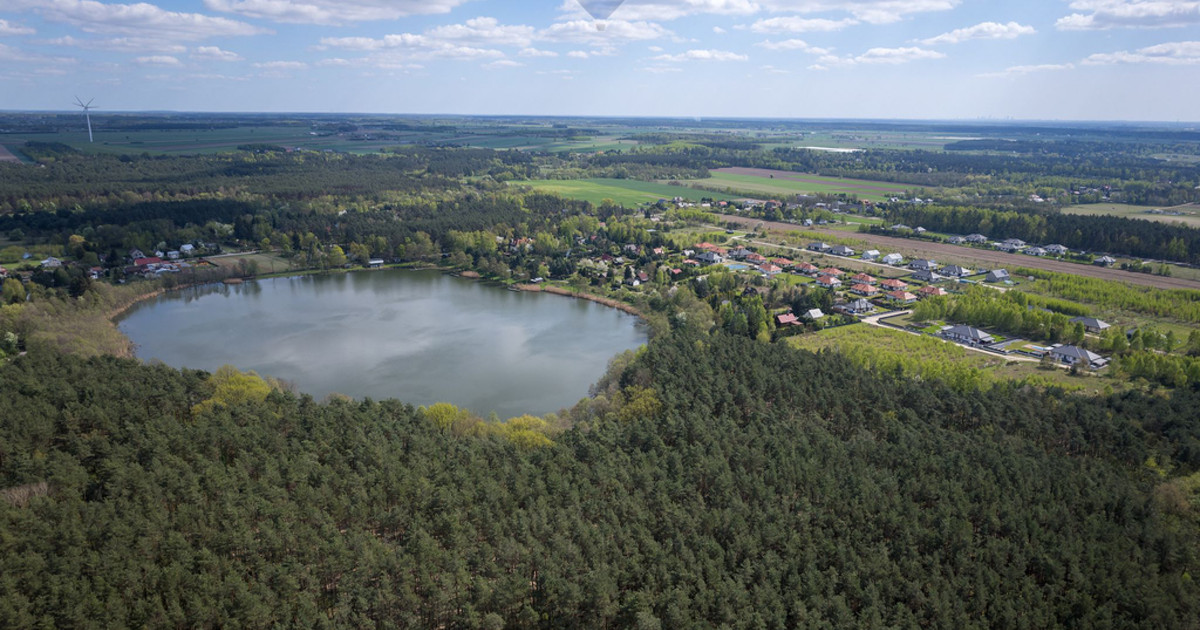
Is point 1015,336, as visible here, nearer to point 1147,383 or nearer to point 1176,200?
point 1147,383

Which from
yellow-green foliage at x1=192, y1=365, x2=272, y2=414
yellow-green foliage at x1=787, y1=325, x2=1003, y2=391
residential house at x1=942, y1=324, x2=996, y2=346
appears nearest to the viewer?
yellow-green foliage at x1=192, y1=365, x2=272, y2=414

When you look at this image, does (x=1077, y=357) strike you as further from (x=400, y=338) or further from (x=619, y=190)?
(x=619, y=190)

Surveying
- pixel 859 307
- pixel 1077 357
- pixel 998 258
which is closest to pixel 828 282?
pixel 859 307

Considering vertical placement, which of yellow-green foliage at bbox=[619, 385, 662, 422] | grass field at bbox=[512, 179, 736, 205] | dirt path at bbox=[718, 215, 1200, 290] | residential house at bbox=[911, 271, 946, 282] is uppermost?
grass field at bbox=[512, 179, 736, 205]

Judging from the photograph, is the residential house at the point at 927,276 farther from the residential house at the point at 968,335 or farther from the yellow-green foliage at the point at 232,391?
the yellow-green foliage at the point at 232,391

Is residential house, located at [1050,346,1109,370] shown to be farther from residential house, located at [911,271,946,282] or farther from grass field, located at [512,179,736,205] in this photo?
grass field, located at [512,179,736,205]

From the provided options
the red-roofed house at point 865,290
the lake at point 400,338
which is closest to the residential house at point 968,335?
the red-roofed house at point 865,290

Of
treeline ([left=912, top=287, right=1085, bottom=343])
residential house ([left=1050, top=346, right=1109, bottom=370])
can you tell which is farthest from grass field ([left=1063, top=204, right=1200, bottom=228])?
residential house ([left=1050, top=346, right=1109, bottom=370])
